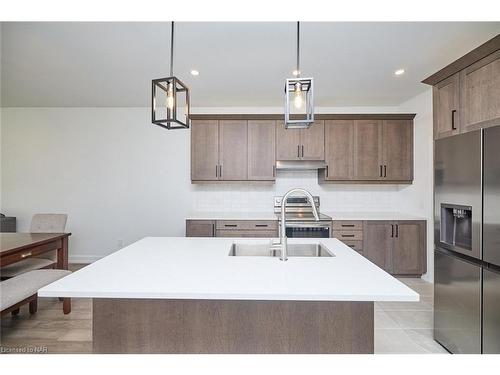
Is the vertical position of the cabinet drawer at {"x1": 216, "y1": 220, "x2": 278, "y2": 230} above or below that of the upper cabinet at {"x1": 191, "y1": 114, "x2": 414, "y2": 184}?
below

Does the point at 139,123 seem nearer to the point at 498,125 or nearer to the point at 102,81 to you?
the point at 102,81

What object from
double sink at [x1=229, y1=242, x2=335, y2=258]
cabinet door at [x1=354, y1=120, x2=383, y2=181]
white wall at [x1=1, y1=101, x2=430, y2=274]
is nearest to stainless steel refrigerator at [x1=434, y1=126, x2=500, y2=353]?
double sink at [x1=229, y1=242, x2=335, y2=258]

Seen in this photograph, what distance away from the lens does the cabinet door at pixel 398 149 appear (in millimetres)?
4066

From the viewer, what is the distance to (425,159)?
12.5 feet

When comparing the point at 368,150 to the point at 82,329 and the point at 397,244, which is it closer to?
the point at 397,244

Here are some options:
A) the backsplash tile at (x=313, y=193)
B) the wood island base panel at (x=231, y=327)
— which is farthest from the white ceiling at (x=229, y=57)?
the wood island base panel at (x=231, y=327)

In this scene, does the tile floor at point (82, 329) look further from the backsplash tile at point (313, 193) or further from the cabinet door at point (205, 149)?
the cabinet door at point (205, 149)

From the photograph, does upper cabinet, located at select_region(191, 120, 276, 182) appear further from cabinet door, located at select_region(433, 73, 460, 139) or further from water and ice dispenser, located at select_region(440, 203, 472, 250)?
water and ice dispenser, located at select_region(440, 203, 472, 250)

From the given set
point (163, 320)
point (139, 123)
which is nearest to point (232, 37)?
point (163, 320)

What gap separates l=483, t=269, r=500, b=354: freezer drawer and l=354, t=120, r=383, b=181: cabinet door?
2430 mm

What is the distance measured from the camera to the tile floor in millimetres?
2219

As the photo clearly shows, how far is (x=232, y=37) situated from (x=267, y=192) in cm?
246

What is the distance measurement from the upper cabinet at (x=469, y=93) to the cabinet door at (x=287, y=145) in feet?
6.39
